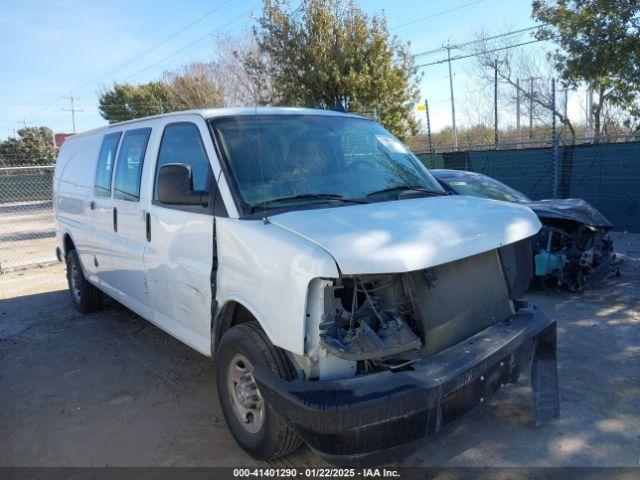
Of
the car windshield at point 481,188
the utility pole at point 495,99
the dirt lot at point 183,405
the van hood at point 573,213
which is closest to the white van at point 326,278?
the dirt lot at point 183,405

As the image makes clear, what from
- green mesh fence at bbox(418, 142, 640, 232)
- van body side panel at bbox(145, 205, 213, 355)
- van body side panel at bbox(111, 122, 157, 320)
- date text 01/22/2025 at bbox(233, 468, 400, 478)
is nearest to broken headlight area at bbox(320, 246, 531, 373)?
date text 01/22/2025 at bbox(233, 468, 400, 478)

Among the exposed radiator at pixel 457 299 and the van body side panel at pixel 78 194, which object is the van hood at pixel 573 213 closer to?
the exposed radiator at pixel 457 299

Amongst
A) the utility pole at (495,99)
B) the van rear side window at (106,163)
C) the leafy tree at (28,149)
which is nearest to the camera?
the van rear side window at (106,163)

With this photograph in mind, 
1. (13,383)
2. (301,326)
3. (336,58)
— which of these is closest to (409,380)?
(301,326)

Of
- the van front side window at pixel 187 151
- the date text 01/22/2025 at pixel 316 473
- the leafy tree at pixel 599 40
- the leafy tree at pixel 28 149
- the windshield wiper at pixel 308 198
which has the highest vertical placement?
the leafy tree at pixel 28 149

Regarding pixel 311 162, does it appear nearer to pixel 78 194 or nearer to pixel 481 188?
pixel 78 194

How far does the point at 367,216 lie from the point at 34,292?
725cm

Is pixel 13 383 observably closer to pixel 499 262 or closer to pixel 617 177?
pixel 499 262

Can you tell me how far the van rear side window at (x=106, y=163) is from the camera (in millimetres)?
5148

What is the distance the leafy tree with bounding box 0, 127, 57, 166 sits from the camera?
44544 millimetres

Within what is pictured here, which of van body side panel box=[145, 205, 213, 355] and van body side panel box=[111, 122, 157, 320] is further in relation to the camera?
van body side panel box=[111, 122, 157, 320]

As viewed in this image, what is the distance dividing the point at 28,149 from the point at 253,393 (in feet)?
162

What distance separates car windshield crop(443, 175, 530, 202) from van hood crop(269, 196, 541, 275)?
13.6ft

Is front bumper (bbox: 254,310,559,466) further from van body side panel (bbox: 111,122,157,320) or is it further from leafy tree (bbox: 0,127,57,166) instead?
leafy tree (bbox: 0,127,57,166)
